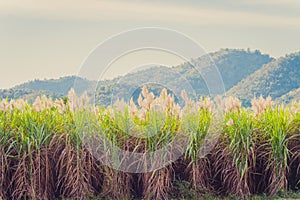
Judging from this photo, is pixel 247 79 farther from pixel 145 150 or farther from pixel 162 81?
pixel 145 150

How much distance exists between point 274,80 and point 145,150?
24358mm

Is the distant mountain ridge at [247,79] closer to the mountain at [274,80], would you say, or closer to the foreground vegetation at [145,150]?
the mountain at [274,80]

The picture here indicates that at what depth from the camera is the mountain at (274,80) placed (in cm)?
2852

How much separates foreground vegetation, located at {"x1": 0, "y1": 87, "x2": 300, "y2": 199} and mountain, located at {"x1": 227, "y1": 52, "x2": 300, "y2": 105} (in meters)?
21.1

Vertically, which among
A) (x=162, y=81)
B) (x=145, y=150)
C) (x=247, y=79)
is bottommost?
(x=145, y=150)

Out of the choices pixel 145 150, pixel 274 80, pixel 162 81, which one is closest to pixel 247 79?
pixel 274 80

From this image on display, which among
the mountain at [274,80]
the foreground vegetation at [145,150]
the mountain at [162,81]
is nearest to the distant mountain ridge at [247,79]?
the mountain at [274,80]

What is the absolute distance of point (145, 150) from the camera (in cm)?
655

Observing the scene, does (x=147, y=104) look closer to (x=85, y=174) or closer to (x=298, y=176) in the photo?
(x=85, y=174)

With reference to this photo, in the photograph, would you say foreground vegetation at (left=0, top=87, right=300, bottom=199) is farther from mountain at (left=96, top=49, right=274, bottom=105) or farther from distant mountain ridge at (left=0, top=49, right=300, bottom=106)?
distant mountain ridge at (left=0, top=49, right=300, bottom=106)

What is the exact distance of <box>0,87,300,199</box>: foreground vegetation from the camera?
6527mm

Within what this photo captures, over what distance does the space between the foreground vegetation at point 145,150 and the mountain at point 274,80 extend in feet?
69.2

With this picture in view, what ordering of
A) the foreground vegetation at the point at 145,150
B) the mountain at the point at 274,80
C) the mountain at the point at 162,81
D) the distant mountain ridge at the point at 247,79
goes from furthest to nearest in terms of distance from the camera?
the mountain at the point at 274,80 → the distant mountain ridge at the point at 247,79 → the mountain at the point at 162,81 → the foreground vegetation at the point at 145,150

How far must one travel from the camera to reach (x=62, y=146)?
669 cm
